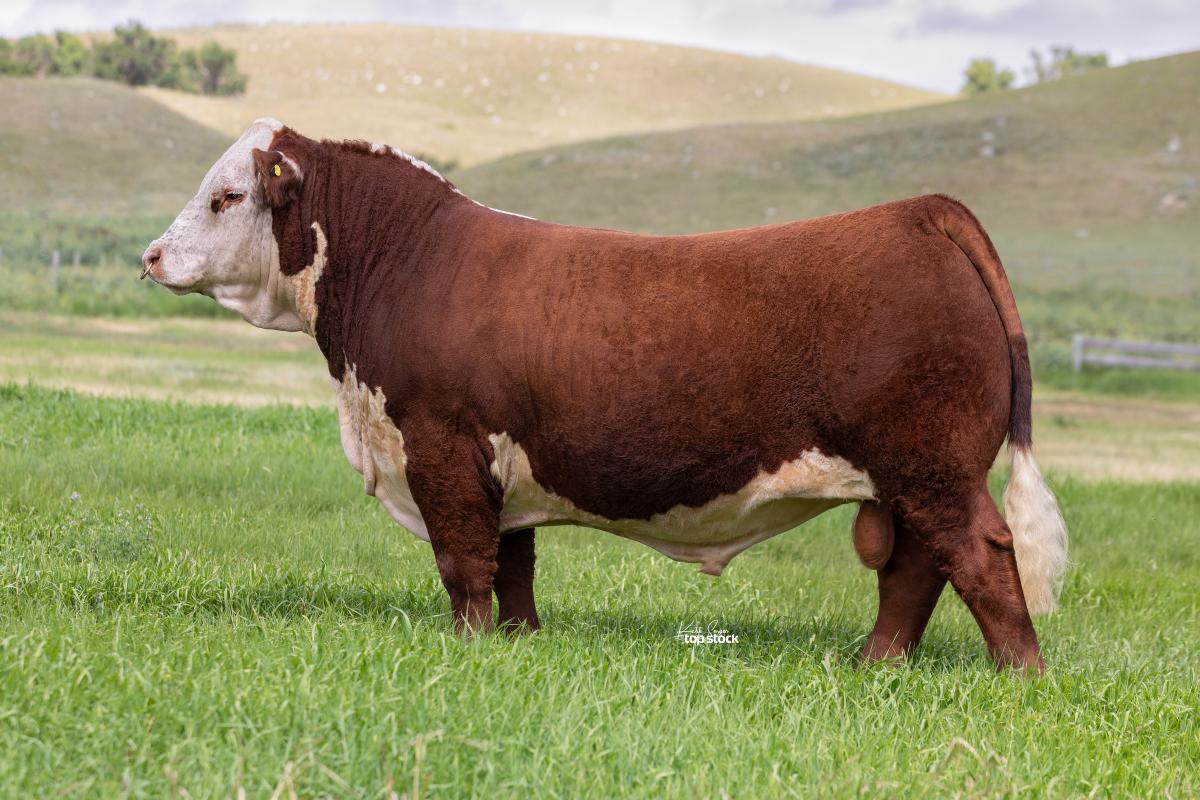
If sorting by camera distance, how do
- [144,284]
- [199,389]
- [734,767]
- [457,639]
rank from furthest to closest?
[144,284] < [199,389] < [457,639] < [734,767]

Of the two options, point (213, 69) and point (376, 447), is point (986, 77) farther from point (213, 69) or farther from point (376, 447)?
point (376, 447)

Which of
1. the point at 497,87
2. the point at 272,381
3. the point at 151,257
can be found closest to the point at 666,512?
the point at 151,257

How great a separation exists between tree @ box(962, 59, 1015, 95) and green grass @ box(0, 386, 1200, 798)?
93.8m

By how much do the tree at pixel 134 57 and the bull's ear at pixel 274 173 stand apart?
7603 centimetres

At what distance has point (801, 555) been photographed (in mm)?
9406

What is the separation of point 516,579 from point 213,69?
272ft

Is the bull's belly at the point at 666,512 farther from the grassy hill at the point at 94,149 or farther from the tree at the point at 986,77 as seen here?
the tree at the point at 986,77

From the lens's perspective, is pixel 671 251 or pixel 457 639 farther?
pixel 671 251

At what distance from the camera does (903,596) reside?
5.61m

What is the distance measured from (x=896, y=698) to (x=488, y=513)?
1683 millimetres

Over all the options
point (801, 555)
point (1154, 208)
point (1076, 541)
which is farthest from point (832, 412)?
point (1154, 208)

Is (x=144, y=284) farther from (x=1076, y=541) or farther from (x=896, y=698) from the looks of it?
(x=896, y=698)

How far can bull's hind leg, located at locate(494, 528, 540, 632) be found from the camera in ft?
19.0

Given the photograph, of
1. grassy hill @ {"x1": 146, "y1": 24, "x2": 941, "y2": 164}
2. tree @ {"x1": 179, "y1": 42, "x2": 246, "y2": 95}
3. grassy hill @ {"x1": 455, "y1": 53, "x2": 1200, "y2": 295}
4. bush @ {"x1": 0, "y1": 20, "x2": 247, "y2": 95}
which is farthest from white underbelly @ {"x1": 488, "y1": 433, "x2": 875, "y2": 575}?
tree @ {"x1": 179, "y1": 42, "x2": 246, "y2": 95}
